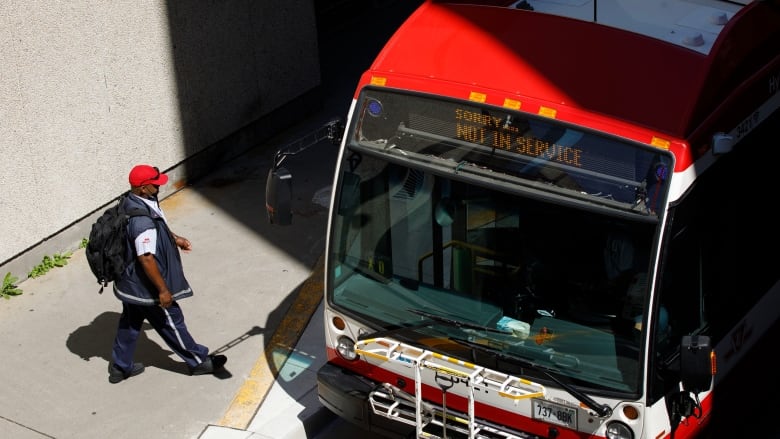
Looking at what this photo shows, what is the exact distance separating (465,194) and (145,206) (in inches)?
92.3

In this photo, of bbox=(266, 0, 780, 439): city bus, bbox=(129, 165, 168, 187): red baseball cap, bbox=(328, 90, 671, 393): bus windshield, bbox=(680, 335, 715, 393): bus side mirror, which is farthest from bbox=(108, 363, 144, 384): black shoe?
bbox=(680, 335, 715, 393): bus side mirror

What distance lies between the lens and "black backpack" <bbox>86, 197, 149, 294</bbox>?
7.51m

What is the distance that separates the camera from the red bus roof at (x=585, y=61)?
235 inches

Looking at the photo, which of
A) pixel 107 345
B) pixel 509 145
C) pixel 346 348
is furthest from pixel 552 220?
pixel 107 345

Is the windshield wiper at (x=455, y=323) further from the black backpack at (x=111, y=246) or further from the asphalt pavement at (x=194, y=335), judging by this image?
the black backpack at (x=111, y=246)

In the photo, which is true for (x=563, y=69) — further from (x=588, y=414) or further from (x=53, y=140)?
(x=53, y=140)

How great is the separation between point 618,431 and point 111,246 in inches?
136

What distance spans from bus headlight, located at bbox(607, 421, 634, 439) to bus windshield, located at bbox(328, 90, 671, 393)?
0.22m

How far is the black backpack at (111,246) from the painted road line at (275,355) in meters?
1.23

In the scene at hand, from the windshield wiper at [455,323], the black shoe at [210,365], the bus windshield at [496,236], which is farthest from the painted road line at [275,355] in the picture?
the windshield wiper at [455,323]

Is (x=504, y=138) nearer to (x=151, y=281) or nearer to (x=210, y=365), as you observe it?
(x=151, y=281)

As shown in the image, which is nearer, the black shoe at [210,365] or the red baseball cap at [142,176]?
the red baseball cap at [142,176]

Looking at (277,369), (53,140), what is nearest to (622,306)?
(277,369)

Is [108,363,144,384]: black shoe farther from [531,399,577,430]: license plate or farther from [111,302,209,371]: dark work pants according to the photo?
[531,399,577,430]: license plate
